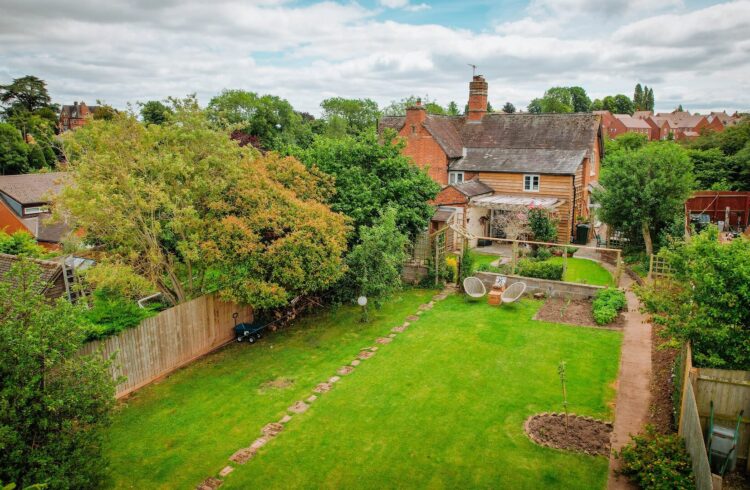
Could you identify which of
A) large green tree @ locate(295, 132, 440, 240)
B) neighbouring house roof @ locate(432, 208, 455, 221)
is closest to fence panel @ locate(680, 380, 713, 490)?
large green tree @ locate(295, 132, 440, 240)

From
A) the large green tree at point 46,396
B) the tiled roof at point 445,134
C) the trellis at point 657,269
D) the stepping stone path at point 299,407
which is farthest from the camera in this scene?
the tiled roof at point 445,134

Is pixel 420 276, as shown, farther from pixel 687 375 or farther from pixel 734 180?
pixel 734 180

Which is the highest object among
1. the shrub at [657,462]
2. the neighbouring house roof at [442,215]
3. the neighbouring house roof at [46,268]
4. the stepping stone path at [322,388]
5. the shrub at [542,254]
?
the neighbouring house roof at [442,215]

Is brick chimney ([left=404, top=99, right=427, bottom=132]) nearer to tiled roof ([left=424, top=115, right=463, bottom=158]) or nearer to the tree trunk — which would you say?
tiled roof ([left=424, top=115, right=463, bottom=158])

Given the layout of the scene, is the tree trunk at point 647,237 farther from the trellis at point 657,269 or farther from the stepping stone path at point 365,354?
the stepping stone path at point 365,354

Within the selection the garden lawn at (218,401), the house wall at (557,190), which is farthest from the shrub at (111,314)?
the house wall at (557,190)

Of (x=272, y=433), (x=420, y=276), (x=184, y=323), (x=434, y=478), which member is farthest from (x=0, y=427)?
(x=420, y=276)
